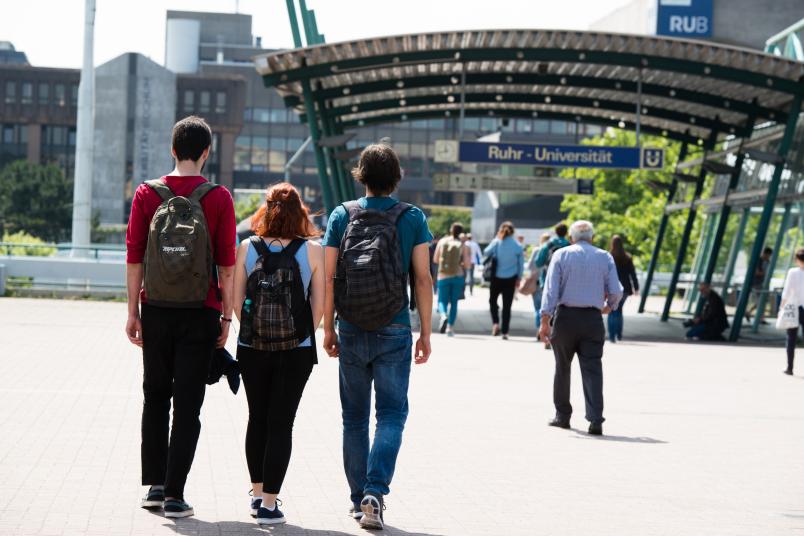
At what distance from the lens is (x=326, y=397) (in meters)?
12.0

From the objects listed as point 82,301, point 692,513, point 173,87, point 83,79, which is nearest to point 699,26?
point 83,79

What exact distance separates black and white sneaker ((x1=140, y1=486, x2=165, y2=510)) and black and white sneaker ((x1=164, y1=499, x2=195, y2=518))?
156 mm

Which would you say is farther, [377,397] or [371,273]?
[377,397]

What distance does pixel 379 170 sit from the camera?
21.3 feet

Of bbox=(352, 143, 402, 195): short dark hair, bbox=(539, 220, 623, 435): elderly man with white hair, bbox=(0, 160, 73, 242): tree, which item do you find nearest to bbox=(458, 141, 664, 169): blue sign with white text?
bbox=(539, 220, 623, 435): elderly man with white hair

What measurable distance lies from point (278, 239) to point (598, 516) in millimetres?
2137

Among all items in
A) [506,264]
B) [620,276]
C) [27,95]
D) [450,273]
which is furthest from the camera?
[27,95]

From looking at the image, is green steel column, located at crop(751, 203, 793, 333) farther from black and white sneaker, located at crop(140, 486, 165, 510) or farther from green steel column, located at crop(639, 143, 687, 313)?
black and white sneaker, located at crop(140, 486, 165, 510)

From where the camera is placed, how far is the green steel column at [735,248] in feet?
90.6

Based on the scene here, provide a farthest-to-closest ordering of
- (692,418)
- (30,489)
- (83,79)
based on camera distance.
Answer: (83,79)
(692,418)
(30,489)

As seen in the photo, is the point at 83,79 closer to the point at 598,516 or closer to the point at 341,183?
the point at 341,183

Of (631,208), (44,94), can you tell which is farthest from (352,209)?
(44,94)

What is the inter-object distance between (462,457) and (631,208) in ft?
158

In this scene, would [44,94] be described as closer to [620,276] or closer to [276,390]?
[620,276]
